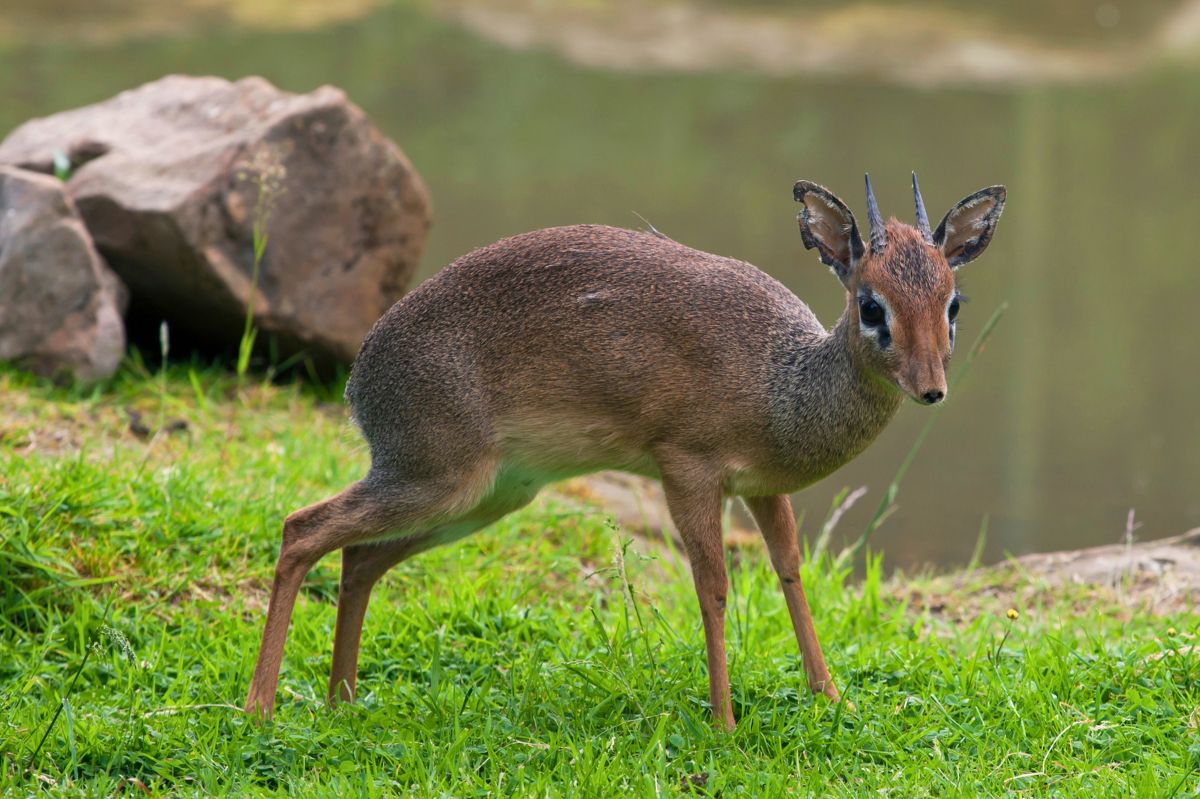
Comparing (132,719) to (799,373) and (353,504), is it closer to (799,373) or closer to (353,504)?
(353,504)

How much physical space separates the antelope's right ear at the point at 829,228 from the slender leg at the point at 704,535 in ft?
2.29

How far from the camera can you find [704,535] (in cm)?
412

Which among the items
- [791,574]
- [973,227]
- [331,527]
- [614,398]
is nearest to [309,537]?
[331,527]

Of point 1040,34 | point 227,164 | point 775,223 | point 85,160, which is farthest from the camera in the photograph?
point 1040,34

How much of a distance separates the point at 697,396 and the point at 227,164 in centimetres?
346

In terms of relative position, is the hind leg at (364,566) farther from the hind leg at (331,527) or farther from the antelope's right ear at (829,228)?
the antelope's right ear at (829,228)

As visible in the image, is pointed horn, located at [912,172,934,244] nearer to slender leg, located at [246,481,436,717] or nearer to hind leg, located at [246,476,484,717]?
hind leg, located at [246,476,484,717]

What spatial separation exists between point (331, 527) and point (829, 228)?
1.62 metres

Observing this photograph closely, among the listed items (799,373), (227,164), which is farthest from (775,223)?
(799,373)

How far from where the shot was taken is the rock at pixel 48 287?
21.0 ft

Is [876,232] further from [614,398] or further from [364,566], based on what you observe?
[364,566]

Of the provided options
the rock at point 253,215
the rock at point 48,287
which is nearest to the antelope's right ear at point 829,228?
the rock at point 253,215

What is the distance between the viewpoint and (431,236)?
36.2 ft

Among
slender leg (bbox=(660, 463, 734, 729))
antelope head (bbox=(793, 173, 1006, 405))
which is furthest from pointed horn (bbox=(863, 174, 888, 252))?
slender leg (bbox=(660, 463, 734, 729))
